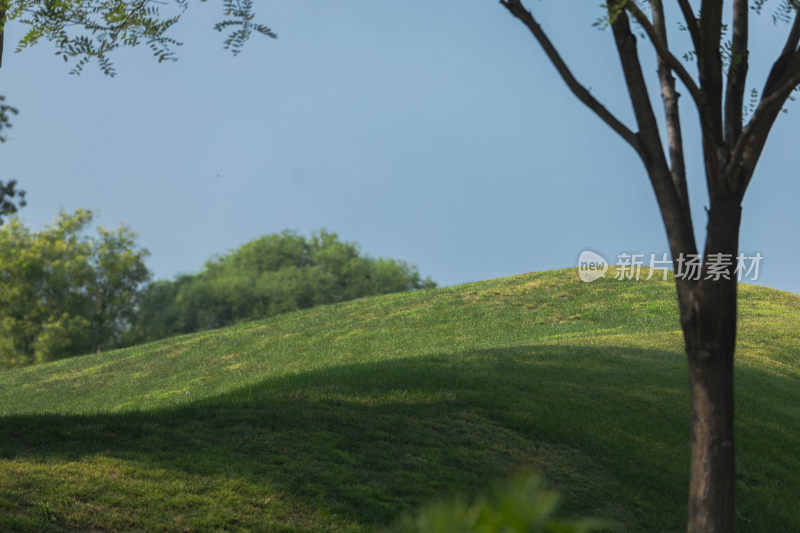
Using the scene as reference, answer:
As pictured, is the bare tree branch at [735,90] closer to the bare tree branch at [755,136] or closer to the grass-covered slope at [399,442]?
the bare tree branch at [755,136]

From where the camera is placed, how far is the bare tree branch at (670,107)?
265 inches

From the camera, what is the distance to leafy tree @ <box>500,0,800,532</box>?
242 inches

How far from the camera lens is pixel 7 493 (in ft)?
23.2

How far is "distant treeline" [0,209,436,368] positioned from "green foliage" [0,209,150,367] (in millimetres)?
56

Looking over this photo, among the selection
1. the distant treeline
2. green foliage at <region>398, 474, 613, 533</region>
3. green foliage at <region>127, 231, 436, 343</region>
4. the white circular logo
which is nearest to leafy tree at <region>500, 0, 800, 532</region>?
green foliage at <region>398, 474, 613, 533</region>

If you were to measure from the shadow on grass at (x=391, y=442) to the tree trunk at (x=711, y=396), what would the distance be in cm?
238

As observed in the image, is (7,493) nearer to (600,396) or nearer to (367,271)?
(600,396)

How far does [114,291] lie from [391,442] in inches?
1603

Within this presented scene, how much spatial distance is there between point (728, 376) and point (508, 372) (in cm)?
777

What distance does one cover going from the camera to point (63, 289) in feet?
146

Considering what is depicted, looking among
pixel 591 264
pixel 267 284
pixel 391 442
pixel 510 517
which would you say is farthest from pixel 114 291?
pixel 510 517

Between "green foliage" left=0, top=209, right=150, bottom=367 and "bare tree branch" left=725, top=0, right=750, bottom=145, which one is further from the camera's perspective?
"green foliage" left=0, top=209, right=150, bottom=367

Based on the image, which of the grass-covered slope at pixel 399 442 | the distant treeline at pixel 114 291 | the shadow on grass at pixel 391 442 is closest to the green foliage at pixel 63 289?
the distant treeline at pixel 114 291

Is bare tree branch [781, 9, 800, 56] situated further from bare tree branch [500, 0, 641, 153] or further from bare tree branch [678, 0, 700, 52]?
bare tree branch [500, 0, 641, 153]
